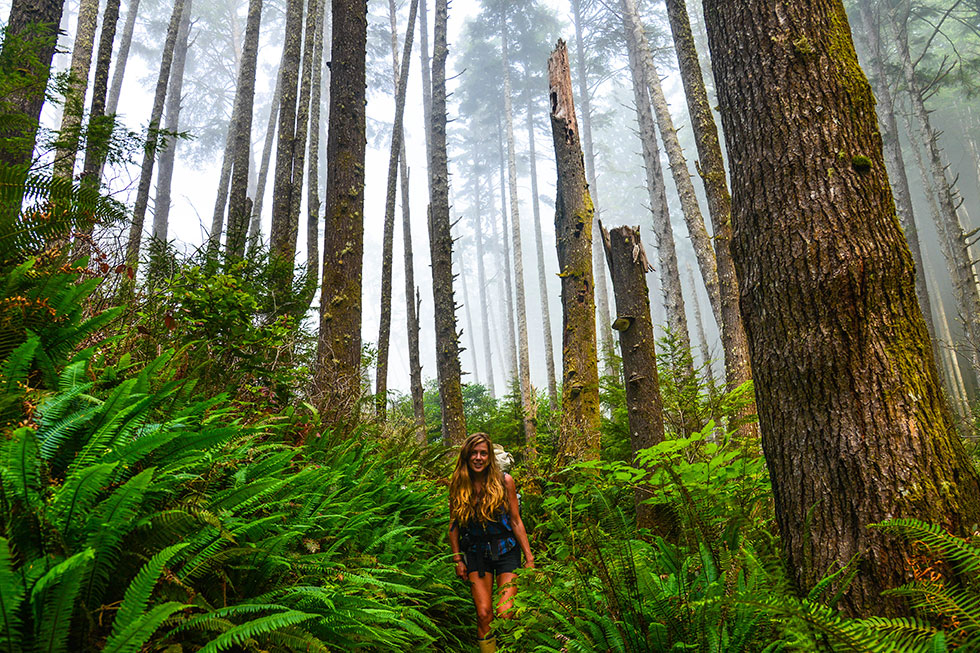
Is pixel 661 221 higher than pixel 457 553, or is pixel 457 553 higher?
pixel 661 221

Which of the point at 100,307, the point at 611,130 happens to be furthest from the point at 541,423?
the point at 611,130

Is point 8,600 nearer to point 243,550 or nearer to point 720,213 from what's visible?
point 243,550

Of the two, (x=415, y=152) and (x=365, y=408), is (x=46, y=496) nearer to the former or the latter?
(x=365, y=408)

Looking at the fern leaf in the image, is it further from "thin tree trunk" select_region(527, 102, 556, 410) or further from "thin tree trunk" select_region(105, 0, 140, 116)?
"thin tree trunk" select_region(105, 0, 140, 116)

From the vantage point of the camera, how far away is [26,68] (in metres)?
4.43

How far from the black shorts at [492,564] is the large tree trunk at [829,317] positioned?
7.43 feet

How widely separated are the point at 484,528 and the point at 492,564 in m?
0.29

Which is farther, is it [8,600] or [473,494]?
[473,494]

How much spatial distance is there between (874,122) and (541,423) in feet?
28.2

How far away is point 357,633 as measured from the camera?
2389 mm

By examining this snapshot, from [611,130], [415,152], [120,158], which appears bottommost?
[120,158]

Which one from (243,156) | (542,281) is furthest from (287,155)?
(542,281)

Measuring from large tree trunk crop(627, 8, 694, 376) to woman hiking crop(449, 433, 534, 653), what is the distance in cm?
710

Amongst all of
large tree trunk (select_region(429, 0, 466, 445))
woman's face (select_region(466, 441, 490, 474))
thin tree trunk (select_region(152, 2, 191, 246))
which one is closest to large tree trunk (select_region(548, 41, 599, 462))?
woman's face (select_region(466, 441, 490, 474))
